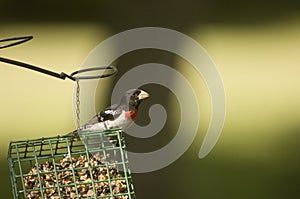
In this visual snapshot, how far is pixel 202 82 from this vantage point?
558 centimetres

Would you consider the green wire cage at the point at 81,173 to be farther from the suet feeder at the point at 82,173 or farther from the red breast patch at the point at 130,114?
the red breast patch at the point at 130,114

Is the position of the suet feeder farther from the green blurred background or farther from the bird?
the green blurred background

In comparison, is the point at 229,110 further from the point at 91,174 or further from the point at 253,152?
the point at 91,174

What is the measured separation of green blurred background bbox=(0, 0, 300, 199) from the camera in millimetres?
5379

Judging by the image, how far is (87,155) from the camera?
355cm

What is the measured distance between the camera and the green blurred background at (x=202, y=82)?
538 cm

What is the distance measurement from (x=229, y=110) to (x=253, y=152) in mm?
306

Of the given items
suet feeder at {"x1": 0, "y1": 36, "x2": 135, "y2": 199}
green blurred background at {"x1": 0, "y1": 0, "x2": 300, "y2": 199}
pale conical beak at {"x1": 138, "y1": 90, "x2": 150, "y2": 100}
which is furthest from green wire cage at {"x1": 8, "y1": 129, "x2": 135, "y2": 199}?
green blurred background at {"x1": 0, "y1": 0, "x2": 300, "y2": 199}

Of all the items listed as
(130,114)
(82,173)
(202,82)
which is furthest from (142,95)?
(202,82)

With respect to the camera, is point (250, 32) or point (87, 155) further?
point (250, 32)

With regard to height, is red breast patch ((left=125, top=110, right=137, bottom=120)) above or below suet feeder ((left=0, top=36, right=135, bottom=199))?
above

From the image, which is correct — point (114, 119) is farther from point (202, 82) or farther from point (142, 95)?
point (202, 82)

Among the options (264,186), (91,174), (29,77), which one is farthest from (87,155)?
(264,186)

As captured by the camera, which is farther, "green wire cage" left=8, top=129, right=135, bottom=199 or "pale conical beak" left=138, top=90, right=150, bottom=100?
"pale conical beak" left=138, top=90, right=150, bottom=100
